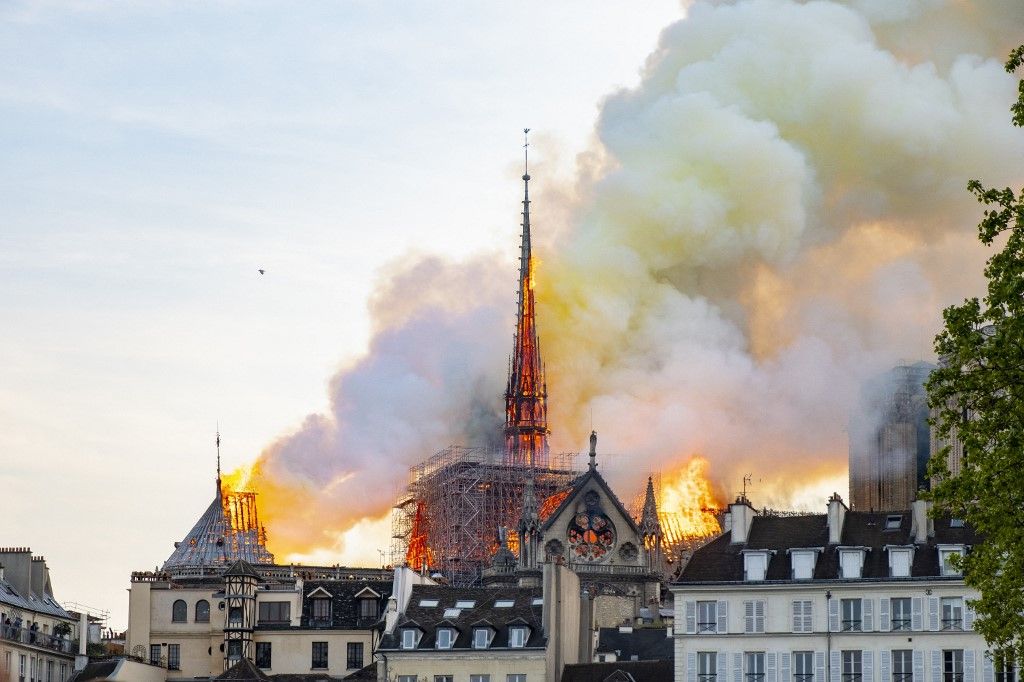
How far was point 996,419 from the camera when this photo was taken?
54.8 metres

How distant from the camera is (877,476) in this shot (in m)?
Result: 179

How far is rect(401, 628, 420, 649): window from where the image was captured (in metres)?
104

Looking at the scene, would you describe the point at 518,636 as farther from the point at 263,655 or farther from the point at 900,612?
the point at 900,612

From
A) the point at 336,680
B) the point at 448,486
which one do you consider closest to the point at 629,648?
the point at 336,680

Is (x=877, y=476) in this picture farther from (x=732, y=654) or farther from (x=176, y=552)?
(x=732, y=654)

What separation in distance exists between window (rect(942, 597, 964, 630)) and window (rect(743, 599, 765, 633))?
7360mm

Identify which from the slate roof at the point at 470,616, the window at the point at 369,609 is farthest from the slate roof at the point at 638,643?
the window at the point at 369,609

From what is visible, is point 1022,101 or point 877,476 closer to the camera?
point 1022,101

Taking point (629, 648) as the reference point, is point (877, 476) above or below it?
above

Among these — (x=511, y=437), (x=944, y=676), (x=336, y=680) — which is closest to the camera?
(x=944, y=676)

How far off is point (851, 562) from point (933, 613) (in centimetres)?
405

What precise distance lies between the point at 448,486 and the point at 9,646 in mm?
60292

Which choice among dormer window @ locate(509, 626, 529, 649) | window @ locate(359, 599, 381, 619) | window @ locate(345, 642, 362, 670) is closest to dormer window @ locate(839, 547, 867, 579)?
dormer window @ locate(509, 626, 529, 649)

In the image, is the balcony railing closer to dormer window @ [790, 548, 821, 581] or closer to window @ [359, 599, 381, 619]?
window @ [359, 599, 381, 619]
